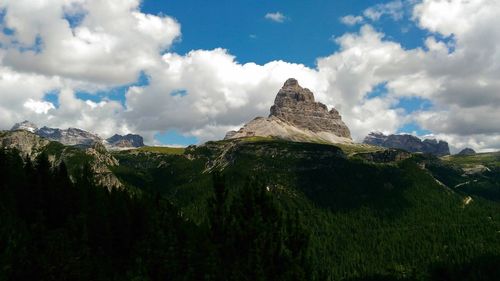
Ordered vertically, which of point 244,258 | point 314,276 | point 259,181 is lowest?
point 314,276

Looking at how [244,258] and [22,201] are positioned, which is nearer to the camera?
[244,258]

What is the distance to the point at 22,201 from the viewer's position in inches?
3196

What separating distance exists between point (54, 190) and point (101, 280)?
62.7 m

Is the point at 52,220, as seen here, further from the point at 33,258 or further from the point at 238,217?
the point at 33,258

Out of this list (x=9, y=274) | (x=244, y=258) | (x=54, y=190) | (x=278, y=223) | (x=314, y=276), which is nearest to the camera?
(x=9, y=274)

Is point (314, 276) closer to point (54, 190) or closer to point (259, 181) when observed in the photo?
point (259, 181)

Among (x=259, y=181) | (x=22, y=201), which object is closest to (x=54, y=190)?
(x=22, y=201)

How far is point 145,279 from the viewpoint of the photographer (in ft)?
79.0

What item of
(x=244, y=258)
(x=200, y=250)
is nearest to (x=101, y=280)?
(x=200, y=250)

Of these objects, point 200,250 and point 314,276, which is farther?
point 314,276

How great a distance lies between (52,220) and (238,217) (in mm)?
51283

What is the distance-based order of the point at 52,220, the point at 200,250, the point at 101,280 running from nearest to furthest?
the point at 101,280
the point at 200,250
the point at 52,220

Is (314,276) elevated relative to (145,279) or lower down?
lower down

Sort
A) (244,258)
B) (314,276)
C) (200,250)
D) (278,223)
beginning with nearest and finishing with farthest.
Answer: (200,250) < (244,258) < (278,223) < (314,276)
